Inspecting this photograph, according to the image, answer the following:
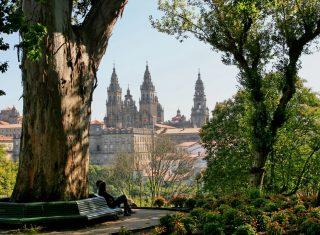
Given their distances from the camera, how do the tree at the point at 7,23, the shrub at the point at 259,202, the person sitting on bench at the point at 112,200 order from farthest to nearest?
1. the person sitting on bench at the point at 112,200
2. the shrub at the point at 259,202
3. the tree at the point at 7,23

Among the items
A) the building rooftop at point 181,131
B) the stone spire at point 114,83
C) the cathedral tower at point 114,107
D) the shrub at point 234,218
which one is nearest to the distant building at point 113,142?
the building rooftop at point 181,131

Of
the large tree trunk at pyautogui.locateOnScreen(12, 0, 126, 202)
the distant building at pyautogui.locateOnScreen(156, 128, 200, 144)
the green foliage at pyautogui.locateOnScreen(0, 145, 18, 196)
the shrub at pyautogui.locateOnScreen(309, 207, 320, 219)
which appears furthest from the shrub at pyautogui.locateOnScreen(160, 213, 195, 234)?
the distant building at pyautogui.locateOnScreen(156, 128, 200, 144)

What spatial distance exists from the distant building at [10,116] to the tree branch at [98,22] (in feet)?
539

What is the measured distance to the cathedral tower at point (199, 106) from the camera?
15888 centimetres

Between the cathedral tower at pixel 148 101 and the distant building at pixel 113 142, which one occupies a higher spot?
the cathedral tower at pixel 148 101

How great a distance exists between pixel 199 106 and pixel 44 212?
151 m

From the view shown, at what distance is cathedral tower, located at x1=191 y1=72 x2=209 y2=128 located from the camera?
158875mm

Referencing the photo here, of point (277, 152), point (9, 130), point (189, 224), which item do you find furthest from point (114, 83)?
point (189, 224)

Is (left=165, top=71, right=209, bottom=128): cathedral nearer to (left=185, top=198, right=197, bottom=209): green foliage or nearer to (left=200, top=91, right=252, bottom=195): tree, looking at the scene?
(left=200, top=91, right=252, bottom=195): tree

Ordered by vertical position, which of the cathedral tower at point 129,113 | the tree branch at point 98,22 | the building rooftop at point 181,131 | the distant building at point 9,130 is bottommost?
the tree branch at point 98,22

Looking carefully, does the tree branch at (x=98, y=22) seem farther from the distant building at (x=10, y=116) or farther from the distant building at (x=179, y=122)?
the distant building at (x=10, y=116)

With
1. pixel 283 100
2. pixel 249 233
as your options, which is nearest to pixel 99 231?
pixel 249 233

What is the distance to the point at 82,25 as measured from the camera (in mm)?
10086

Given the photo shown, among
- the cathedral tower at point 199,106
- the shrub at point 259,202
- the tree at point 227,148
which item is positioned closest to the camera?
the shrub at point 259,202
